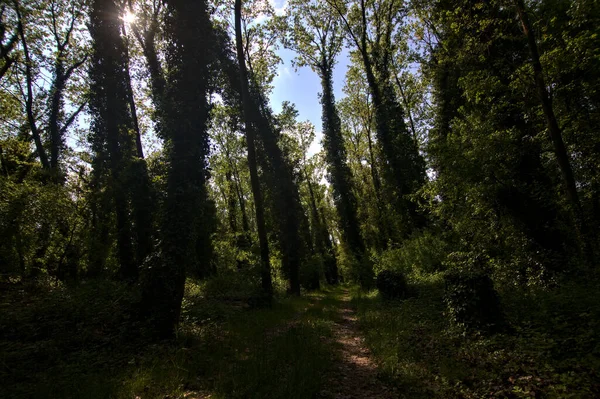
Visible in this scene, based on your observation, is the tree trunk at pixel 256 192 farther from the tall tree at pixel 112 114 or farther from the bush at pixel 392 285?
the tall tree at pixel 112 114

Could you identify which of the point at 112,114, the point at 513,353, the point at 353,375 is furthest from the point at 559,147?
the point at 112,114

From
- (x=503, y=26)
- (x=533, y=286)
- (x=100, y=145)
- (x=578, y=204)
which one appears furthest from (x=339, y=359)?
(x=100, y=145)

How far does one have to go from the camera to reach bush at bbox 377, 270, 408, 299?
1172cm

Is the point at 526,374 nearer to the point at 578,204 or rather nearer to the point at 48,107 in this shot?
the point at 578,204

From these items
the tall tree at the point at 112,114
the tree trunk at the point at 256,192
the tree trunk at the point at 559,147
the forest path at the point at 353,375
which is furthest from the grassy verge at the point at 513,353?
the tall tree at the point at 112,114

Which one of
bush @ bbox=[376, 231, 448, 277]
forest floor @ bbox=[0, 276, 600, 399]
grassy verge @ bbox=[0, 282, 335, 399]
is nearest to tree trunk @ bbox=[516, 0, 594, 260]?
forest floor @ bbox=[0, 276, 600, 399]

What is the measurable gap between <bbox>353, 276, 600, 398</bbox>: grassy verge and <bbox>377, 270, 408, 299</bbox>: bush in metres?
3.89

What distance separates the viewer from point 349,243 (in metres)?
24.6

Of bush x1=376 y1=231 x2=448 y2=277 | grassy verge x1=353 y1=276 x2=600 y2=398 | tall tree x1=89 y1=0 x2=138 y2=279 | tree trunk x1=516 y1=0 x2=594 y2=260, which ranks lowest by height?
grassy verge x1=353 y1=276 x2=600 y2=398

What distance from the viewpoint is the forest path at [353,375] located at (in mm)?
4949

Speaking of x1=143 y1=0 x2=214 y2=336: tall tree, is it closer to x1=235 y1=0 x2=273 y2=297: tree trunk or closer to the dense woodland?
the dense woodland

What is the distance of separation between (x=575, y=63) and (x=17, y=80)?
2644cm

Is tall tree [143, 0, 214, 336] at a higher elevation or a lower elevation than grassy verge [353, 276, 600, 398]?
higher

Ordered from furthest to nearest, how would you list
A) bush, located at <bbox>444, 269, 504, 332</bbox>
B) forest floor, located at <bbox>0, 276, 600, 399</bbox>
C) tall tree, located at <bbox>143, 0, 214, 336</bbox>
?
tall tree, located at <bbox>143, 0, 214, 336</bbox> → bush, located at <bbox>444, 269, 504, 332</bbox> → forest floor, located at <bbox>0, 276, 600, 399</bbox>
